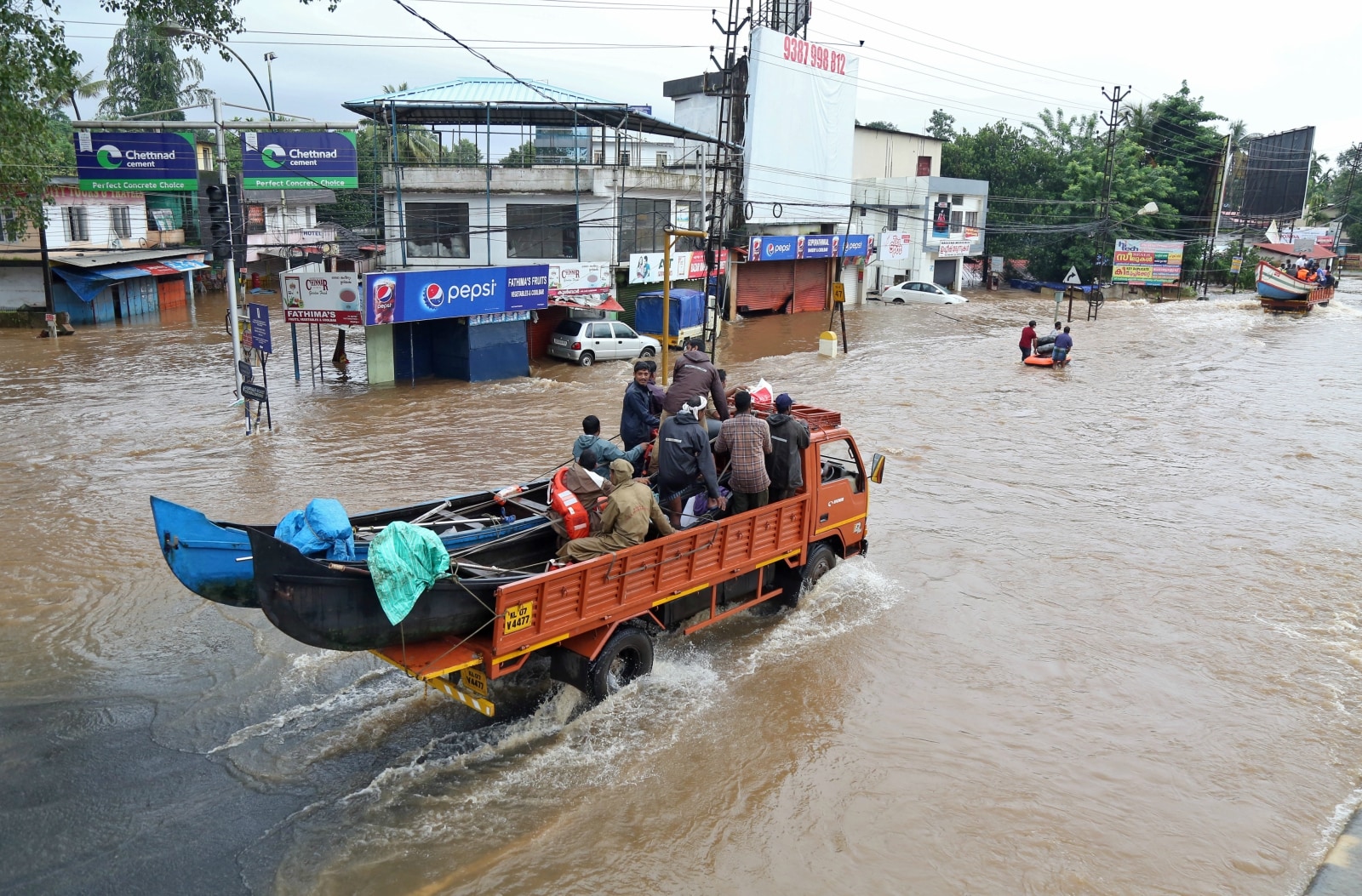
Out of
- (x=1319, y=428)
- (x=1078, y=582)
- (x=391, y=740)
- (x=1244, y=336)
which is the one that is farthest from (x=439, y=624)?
(x=1244, y=336)

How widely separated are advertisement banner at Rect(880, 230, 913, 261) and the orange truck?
114 ft

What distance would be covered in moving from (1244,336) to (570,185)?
24.6 metres

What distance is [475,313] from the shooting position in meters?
21.8

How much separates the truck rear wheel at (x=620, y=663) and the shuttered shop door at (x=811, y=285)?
105ft

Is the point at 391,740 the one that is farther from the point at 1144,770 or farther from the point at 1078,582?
the point at 1078,582

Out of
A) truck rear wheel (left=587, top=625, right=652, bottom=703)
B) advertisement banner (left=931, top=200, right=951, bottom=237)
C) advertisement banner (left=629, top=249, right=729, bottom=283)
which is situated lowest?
truck rear wheel (left=587, top=625, right=652, bottom=703)

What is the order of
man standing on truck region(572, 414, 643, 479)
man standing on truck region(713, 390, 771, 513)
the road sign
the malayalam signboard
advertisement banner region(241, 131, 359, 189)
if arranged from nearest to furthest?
man standing on truck region(572, 414, 643, 479) < man standing on truck region(713, 390, 771, 513) < the road sign < advertisement banner region(241, 131, 359, 189) < the malayalam signboard

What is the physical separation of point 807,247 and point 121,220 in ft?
85.3

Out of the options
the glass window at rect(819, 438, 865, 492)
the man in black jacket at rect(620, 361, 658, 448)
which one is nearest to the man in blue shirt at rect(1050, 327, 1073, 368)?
the glass window at rect(819, 438, 865, 492)

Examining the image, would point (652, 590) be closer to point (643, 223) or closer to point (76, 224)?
point (643, 223)

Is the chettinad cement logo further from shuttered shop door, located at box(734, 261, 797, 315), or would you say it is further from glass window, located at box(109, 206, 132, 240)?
shuttered shop door, located at box(734, 261, 797, 315)

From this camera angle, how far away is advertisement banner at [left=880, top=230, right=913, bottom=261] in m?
42.9

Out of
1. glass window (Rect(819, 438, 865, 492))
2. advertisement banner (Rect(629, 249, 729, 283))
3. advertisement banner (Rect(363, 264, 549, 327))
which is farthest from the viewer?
advertisement banner (Rect(629, 249, 729, 283))

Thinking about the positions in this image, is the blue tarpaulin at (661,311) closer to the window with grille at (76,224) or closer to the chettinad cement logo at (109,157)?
the chettinad cement logo at (109,157)
